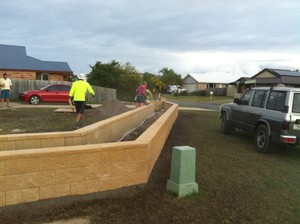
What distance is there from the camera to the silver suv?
893 centimetres

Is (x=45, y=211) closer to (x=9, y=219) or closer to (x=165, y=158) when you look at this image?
(x=9, y=219)

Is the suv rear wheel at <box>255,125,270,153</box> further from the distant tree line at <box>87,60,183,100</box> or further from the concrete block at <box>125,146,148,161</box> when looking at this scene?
the distant tree line at <box>87,60,183,100</box>

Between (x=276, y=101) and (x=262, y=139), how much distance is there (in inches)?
43.4

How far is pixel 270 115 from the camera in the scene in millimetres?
9773

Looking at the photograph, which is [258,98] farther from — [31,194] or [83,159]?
[31,194]

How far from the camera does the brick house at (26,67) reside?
35.5 metres

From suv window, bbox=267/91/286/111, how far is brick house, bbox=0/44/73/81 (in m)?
29.7

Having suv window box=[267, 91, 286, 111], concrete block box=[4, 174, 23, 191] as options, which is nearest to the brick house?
suv window box=[267, 91, 286, 111]

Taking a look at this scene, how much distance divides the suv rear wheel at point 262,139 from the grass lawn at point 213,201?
0.79 meters

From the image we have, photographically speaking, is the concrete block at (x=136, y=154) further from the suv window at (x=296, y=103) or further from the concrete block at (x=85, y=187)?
the suv window at (x=296, y=103)

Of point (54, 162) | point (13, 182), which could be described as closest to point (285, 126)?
point (54, 162)

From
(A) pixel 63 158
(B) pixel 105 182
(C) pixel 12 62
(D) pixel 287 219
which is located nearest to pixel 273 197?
(D) pixel 287 219

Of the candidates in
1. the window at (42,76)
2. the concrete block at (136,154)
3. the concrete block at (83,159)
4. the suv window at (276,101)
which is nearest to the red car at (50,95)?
the window at (42,76)

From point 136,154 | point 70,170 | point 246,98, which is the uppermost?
point 246,98
